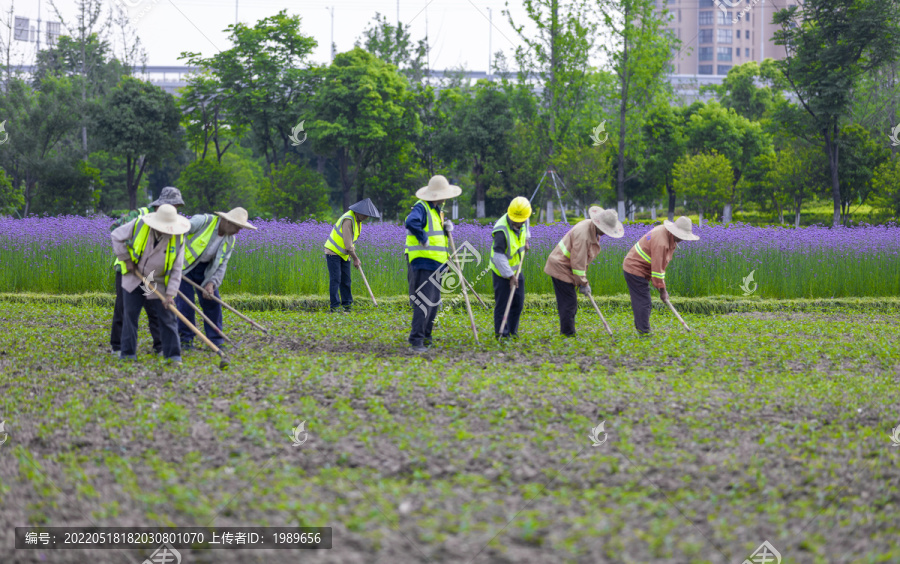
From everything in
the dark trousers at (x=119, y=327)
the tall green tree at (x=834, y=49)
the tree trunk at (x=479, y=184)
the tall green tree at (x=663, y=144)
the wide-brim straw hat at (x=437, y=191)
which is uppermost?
the tall green tree at (x=834, y=49)

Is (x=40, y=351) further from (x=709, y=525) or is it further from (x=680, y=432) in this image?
(x=709, y=525)

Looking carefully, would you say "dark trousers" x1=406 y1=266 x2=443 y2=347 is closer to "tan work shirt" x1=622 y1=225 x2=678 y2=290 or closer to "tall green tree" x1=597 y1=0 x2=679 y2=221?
"tan work shirt" x1=622 y1=225 x2=678 y2=290

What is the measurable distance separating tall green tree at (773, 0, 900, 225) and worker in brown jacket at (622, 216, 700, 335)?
1869 cm

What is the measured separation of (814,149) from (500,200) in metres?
13.7

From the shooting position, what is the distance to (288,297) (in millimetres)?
11336

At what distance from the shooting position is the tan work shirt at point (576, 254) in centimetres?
871

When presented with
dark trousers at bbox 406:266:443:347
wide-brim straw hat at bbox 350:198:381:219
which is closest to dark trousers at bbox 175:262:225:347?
dark trousers at bbox 406:266:443:347

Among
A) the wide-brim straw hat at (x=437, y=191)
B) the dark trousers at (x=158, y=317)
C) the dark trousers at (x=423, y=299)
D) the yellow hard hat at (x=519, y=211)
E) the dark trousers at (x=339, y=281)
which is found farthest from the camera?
the dark trousers at (x=339, y=281)

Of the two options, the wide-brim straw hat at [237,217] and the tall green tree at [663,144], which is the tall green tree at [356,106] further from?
the wide-brim straw hat at [237,217]

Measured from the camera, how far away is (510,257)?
850 centimetres

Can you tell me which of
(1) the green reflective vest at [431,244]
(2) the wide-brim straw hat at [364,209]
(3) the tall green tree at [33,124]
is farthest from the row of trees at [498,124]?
(1) the green reflective vest at [431,244]

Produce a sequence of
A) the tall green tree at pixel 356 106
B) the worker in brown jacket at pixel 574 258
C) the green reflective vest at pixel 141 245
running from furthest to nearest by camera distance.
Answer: the tall green tree at pixel 356 106, the worker in brown jacket at pixel 574 258, the green reflective vest at pixel 141 245

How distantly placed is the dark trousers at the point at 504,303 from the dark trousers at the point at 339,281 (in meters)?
2.71

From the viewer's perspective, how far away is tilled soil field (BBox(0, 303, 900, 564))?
3646 mm
